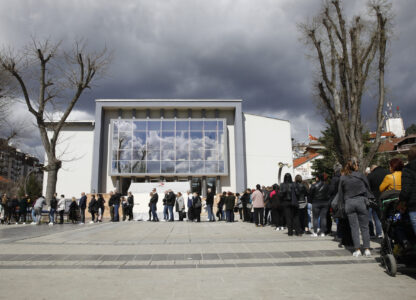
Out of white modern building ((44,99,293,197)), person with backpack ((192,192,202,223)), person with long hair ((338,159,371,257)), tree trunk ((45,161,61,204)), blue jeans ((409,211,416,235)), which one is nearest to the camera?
blue jeans ((409,211,416,235))

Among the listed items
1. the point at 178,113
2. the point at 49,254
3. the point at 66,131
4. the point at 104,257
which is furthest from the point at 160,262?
the point at 66,131

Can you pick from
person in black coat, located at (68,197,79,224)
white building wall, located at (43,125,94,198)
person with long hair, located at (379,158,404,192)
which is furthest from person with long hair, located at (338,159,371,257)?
white building wall, located at (43,125,94,198)

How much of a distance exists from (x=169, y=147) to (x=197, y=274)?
118ft

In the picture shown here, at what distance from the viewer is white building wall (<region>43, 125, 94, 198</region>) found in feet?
133

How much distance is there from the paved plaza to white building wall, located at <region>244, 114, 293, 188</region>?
36.0m

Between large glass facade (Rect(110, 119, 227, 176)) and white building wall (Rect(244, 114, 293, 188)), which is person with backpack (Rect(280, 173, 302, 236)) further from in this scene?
white building wall (Rect(244, 114, 293, 188))

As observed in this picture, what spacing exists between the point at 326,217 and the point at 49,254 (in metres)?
7.02

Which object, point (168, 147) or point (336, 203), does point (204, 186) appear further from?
point (336, 203)

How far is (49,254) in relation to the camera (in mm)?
5875

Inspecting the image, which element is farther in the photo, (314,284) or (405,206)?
(405,206)

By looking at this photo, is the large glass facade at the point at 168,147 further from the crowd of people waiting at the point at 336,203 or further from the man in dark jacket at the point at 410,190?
the man in dark jacket at the point at 410,190

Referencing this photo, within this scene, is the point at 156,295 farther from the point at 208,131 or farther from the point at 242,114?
the point at 242,114

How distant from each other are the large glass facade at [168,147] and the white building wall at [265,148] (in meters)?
4.57

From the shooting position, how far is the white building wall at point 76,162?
40500 millimetres
